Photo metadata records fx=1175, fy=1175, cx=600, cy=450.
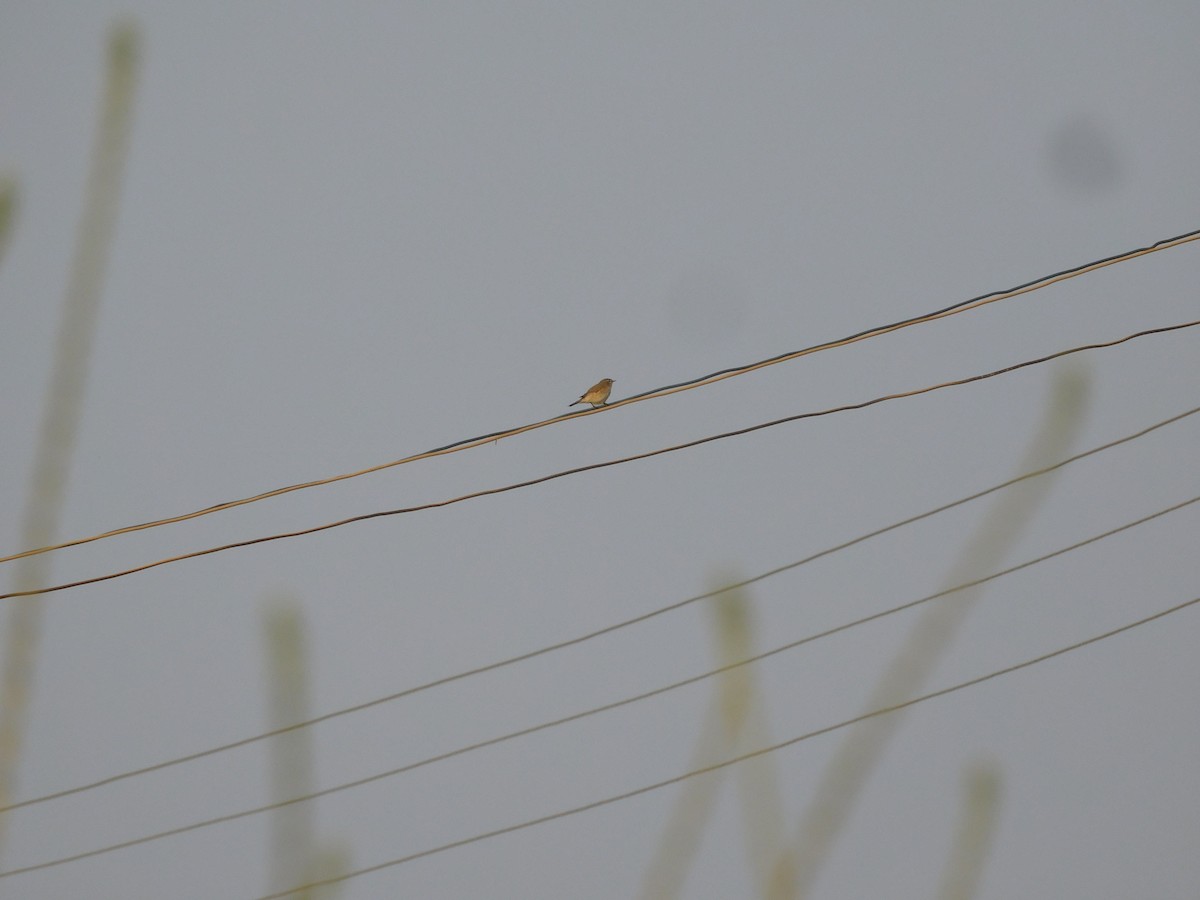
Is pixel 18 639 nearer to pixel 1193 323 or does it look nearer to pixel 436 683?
pixel 436 683

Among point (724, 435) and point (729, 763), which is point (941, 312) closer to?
point (724, 435)

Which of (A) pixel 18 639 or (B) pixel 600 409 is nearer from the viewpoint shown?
(A) pixel 18 639

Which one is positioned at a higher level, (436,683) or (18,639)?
(18,639)

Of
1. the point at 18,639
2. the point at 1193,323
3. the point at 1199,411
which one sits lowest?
the point at 1199,411

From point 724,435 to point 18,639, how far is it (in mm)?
1850

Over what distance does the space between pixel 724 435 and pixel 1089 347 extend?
2.97 feet

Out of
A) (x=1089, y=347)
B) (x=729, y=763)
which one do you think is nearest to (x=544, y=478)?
(x=1089, y=347)

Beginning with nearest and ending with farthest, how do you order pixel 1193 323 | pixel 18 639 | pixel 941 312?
pixel 18 639
pixel 941 312
pixel 1193 323

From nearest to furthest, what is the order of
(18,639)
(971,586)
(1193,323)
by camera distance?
(18,639) < (971,586) < (1193,323)

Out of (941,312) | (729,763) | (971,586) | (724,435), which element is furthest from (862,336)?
(729,763)

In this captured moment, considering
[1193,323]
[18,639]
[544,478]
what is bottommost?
[1193,323]

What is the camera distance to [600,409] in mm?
2885

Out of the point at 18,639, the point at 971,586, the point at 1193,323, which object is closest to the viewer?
the point at 18,639

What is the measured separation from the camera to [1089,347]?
2850 millimetres
